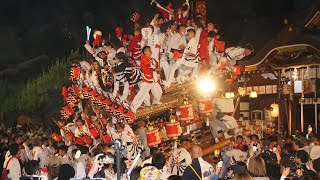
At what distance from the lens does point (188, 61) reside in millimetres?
14414

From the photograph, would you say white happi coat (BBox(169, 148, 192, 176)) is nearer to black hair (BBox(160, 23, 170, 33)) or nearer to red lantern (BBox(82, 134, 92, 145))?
red lantern (BBox(82, 134, 92, 145))

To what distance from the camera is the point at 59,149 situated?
12.0 metres

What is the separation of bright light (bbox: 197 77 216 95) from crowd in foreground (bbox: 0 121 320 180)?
197 centimetres

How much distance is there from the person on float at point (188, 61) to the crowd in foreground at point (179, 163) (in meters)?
2.15

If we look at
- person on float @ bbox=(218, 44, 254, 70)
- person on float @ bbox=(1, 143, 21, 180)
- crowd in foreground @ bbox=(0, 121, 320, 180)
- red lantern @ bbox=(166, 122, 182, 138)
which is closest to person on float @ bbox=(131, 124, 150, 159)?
crowd in foreground @ bbox=(0, 121, 320, 180)

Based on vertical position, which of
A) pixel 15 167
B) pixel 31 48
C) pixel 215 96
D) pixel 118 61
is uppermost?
pixel 31 48

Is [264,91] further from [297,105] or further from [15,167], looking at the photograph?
[15,167]

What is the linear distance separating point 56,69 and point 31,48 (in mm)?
3672

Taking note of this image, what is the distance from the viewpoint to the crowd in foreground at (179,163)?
7.06 m

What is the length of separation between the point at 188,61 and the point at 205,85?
1.03 m

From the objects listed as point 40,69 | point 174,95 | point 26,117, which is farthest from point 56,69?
point 174,95

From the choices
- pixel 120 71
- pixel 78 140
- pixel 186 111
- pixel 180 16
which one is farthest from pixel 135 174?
pixel 180 16

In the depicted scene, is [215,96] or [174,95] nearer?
[174,95]

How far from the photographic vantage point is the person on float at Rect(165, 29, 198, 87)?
14.3 m
